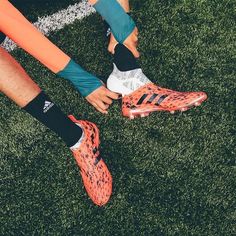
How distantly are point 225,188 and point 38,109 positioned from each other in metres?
1.32

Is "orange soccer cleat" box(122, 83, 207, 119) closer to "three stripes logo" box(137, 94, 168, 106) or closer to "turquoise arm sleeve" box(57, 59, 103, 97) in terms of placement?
"three stripes logo" box(137, 94, 168, 106)

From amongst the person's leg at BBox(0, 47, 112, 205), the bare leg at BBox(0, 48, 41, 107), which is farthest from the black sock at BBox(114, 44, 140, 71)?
the bare leg at BBox(0, 48, 41, 107)

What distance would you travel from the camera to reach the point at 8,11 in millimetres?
2152

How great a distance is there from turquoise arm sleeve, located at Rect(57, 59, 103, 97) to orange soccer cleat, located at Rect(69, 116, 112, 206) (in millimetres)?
314

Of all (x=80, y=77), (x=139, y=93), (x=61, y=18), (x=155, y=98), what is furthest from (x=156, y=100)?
(x=61, y=18)

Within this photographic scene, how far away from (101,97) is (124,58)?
1.01 feet

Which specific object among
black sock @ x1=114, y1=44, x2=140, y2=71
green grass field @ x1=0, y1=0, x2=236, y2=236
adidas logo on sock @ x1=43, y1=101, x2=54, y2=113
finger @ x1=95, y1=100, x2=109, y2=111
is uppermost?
adidas logo on sock @ x1=43, y1=101, x2=54, y2=113

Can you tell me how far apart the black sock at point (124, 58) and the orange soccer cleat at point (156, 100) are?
0.17 m

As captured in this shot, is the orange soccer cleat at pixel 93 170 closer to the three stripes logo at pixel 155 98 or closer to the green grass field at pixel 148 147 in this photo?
the green grass field at pixel 148 147

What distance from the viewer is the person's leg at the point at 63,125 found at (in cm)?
253

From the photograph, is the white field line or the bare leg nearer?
the bare leg

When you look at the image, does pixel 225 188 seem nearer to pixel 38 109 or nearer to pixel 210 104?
pixel 210 104

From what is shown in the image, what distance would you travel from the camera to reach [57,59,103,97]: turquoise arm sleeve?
96.6 inches

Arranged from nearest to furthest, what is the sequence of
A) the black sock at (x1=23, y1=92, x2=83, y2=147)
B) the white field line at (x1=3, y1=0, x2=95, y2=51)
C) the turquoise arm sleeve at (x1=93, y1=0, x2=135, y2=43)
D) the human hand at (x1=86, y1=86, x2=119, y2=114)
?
the turquoise arm sleeve at (x1=93, y1=0, x2=135, y2=43) → the black sock at (x1=23, y1=92, x2=83, y2=147) → the human hand at (x1=86, y1=86, x2=119, y2=114) → the white field line at (x1=3, y1=0, x2=95, y2=51)
